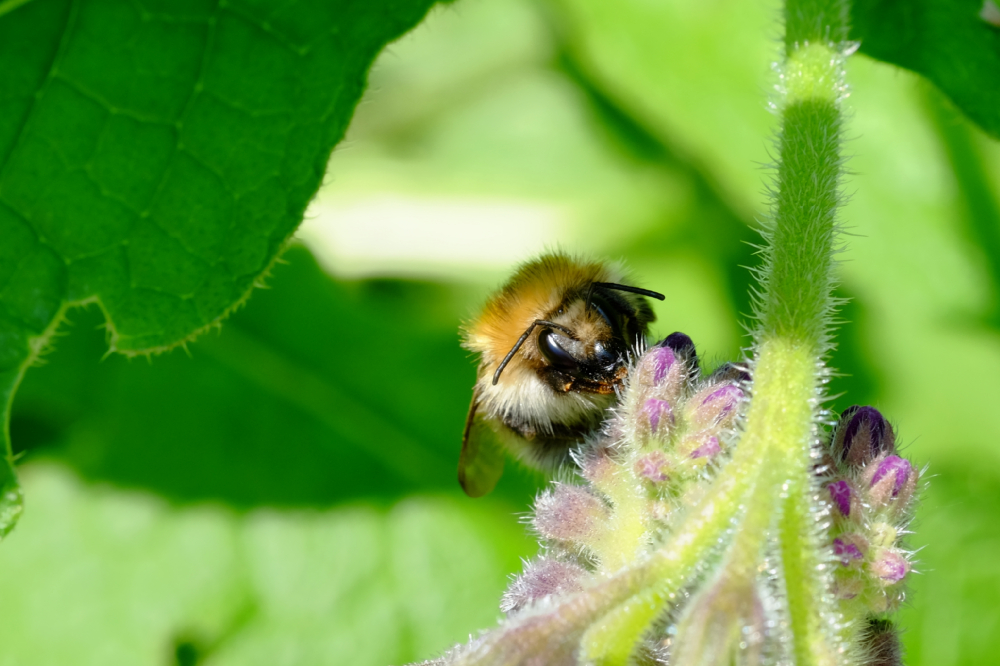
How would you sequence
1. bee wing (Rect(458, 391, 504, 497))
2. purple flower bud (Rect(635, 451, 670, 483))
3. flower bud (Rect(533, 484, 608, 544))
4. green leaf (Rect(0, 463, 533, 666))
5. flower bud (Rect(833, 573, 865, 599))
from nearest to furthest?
flower bud (Rect(833, 573, 865, 599)) → purple flower bud (Rect(635, 451, 670, 483)) → flower bud (Rect(533, 484, 608, 544)) → bee wing (Rect(458, 391, 504, 497)) → green leaf (Rect(0, 463, 533, 666))

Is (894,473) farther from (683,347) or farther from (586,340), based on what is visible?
(586,340)

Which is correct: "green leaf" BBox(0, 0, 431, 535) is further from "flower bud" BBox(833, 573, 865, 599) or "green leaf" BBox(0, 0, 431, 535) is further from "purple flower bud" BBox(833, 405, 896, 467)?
"flower bud" BBox(833, 573, 865, 599)

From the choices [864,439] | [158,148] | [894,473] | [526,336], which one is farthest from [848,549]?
[158,148]

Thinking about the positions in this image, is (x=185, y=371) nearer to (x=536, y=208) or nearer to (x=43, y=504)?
(x=43, y=504)

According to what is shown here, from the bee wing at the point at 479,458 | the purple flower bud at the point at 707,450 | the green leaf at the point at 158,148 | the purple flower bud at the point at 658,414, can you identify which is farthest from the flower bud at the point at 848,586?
the green leaf at the point at 158,148

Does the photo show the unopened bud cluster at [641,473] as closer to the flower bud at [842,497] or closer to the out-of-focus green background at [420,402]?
the flower bud at [842,497]

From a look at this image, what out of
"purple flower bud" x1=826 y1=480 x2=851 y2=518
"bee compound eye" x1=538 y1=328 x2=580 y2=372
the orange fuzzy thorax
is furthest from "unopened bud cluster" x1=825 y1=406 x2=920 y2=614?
the orange fuzzy thorax
